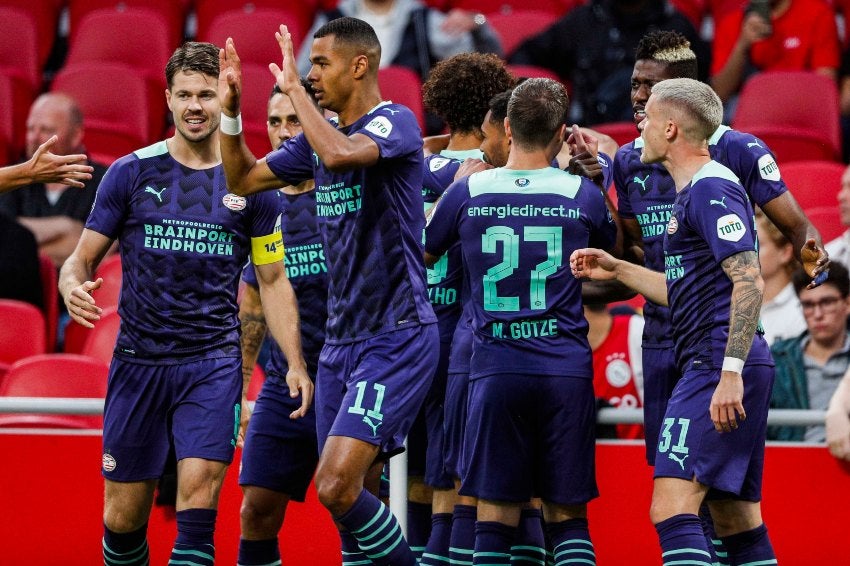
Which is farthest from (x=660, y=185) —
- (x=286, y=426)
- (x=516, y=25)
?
(x=516, y=25)

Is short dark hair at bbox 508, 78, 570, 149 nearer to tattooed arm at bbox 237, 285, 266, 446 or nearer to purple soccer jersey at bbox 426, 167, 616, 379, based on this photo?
purple soccer jersey at bbox 426, 167, 616, 379

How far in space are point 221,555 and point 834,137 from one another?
508 centimetres

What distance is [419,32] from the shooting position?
1045 centimetres

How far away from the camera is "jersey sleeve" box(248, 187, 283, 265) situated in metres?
5.93

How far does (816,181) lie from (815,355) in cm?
197

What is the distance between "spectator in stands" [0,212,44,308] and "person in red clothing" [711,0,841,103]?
4.82m

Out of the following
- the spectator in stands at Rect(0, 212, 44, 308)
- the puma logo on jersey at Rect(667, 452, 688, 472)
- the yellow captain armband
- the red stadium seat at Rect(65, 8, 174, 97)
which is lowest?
the puma logo on jersey at Rect(667, 452, 688, 472)

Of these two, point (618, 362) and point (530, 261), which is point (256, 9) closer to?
point (618, 362)

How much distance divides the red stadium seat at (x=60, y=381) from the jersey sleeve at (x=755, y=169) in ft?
11.4

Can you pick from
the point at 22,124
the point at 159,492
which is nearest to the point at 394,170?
the point at 159,492

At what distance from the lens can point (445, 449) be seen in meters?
5.98

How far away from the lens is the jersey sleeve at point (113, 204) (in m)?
5.83

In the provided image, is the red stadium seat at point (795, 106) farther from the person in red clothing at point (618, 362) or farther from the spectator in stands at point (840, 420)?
the spectator in stands at point (840, 420)

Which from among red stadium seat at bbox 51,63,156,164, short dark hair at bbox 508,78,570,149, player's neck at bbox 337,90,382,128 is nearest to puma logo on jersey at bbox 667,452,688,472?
short dark hair at bbox 508,78,570,149
